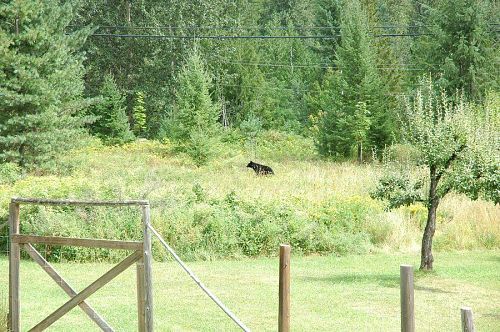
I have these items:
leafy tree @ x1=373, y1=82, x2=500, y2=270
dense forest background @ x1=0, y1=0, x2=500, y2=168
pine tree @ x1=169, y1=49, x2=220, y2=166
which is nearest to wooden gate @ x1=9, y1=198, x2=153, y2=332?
leafy tree @ x1=373, y1=82, x2=500, y2=270

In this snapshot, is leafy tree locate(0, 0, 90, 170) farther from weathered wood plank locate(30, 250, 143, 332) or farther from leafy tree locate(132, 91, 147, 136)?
leafy tree locate(132, 91, 147, 136)

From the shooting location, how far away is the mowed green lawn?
1062 centimetres

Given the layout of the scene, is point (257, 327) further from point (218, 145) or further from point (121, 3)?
point (121, 3)

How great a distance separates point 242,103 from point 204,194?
37.9m

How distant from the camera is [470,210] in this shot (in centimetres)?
1898

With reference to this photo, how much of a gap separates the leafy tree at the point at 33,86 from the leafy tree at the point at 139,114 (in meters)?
22.7

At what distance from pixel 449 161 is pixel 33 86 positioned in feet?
57.7

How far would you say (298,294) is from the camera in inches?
496

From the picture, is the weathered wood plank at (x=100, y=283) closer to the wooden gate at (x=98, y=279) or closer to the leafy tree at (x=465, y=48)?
the wooden gate at (x=98, y=279)

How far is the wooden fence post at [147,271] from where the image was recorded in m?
7.36

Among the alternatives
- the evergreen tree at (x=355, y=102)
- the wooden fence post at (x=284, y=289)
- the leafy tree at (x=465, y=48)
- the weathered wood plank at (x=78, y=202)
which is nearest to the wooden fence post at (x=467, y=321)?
the wooden fence post at (x=284, y=289)

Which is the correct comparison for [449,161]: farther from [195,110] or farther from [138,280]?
[195,110]

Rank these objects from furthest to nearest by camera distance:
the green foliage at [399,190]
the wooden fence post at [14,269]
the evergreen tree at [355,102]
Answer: the evergreen tree at [355,102], the green foliage at [399,190], the wooden fence post at [14,269]

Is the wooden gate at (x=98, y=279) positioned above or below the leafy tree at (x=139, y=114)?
below
